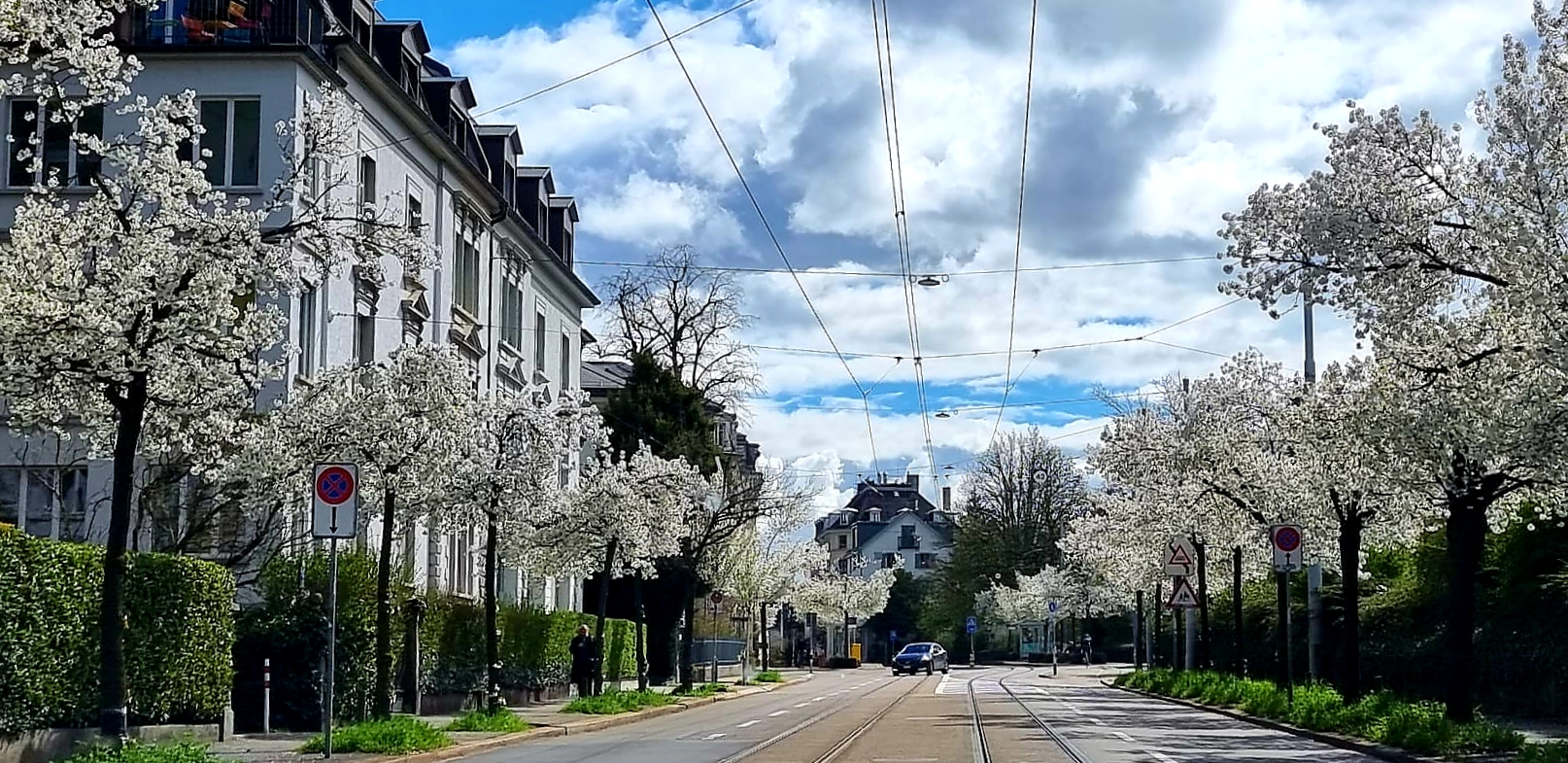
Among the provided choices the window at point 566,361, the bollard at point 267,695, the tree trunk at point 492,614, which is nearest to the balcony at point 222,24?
the tree trunk at point 492,614

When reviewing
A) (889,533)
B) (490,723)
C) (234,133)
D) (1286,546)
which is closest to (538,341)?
(234,133)

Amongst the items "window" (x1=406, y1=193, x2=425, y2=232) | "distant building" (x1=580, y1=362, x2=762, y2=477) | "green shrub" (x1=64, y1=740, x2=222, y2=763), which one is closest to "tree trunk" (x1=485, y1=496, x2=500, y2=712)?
"window" (x1=406, y1=193, x2=425, y2=232)

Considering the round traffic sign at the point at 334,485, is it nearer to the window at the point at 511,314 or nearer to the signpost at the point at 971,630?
the window at the point at 511,314

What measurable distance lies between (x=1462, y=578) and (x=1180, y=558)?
1475 centimetres

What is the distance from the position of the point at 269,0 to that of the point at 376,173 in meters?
3.97

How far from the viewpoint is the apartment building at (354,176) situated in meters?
27.8

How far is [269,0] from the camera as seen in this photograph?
29.5 metres

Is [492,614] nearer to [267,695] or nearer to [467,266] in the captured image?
[267,695]

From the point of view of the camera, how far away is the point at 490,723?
971 inches

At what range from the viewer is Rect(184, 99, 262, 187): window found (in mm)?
28688

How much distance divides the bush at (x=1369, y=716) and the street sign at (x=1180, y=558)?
248 cm

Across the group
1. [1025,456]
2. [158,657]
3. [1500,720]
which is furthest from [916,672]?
[158,657]

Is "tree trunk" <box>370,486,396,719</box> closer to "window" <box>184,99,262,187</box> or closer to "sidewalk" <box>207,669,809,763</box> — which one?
"sidewalk" <box>207,669,809,763</box>

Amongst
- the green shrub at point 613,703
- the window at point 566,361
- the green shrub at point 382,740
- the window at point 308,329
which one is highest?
the window at point 566,361
